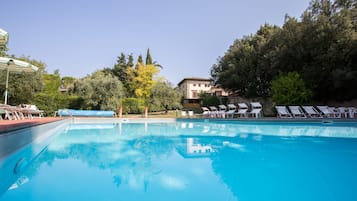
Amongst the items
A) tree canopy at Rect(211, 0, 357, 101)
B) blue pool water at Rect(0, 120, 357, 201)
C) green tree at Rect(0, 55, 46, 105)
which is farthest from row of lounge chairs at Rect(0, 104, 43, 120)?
tree canopy at Rect(211, 0, 357, 101)

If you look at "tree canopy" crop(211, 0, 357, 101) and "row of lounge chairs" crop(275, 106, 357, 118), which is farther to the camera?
"tree canopy" crop(211, 0, 357, 101)

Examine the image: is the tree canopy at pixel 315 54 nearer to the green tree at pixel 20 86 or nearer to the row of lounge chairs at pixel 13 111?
the row of lounge chairs at pixel 13 111

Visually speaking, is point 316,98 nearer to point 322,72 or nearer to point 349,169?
point 322,72

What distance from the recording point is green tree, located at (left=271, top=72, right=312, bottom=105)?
14883 millimetres

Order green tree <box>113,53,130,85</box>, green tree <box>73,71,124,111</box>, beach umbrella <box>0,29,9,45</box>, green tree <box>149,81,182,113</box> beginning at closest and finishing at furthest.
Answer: beach umbrella <box>0,29,9,45</box> < green tree <box>73,71,124,111</box> < green tree <box>149,81,182,113</box> < green tree <box>113,53,130,85</box>

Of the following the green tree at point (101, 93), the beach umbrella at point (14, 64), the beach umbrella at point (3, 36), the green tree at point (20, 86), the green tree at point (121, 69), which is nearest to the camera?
the beach umbrella at point (3, 36)

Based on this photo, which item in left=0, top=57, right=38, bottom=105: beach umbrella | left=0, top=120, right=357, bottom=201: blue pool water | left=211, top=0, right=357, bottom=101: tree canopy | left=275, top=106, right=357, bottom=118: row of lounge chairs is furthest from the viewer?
left=211, top=0, right=357, bottom=101: tree canopy

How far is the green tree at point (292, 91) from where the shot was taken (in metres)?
14.9

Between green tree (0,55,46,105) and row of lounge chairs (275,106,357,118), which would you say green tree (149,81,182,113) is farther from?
row of lounge chairs (275,106,357,118)

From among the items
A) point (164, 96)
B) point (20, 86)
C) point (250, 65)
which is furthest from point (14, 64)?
point (250, 65)

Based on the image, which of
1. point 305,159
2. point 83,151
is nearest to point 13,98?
point 83,151

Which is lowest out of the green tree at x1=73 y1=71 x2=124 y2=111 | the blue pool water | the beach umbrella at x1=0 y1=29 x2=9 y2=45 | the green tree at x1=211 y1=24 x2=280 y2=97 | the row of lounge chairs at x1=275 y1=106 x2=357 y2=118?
the blue pool water

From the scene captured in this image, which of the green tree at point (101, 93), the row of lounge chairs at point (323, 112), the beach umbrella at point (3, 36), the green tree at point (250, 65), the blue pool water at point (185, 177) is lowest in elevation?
the blue pool water at point (185, 177)

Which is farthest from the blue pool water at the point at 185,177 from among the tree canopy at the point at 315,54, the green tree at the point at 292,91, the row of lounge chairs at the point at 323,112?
the tree canopy at the point at 315,54
